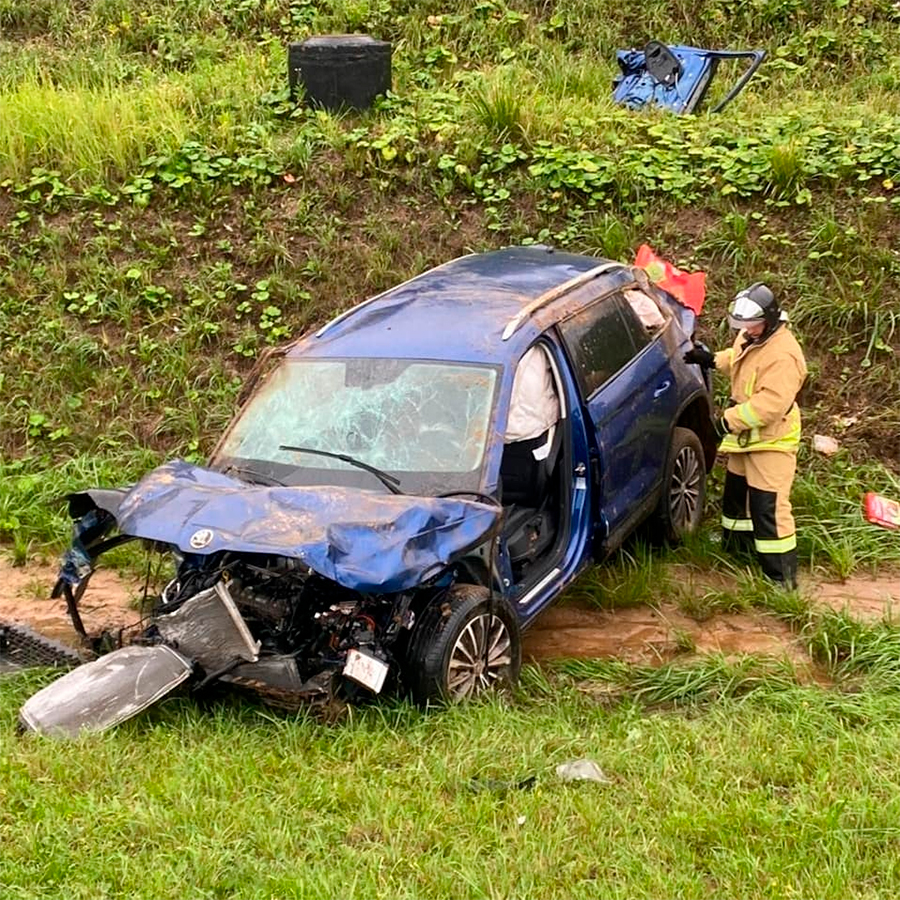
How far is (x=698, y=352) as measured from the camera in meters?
7.03

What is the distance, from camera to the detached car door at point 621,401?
19.2ft

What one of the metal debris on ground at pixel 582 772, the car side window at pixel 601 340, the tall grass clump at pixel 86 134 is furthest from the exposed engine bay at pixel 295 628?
the tall grass clump at pixel 86 134

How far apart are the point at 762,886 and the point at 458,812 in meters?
1.02

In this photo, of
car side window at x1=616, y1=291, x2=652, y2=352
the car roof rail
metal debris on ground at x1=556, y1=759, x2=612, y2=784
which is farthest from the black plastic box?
metal debris on ground at x1=556, y1=759, x2=612, y2=784

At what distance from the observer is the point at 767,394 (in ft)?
20.4

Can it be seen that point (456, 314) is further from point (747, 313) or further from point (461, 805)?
point (461, 805)

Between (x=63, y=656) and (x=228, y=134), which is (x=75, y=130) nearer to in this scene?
(x=228, y=134)

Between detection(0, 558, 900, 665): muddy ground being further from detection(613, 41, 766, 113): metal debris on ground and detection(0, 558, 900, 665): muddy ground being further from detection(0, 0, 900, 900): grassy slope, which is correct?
detection(613, 41, 766, 113): metal debris on ground

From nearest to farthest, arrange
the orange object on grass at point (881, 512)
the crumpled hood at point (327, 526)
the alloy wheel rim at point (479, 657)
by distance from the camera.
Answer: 1. the crumpled hood at point (327, 526)
2. the alloy wheel rim at point (479, 657)
3. the orange object on grass at point (881, 512)

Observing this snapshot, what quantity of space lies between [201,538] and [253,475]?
762 mm

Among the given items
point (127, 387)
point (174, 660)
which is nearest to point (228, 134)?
point (127, 387)

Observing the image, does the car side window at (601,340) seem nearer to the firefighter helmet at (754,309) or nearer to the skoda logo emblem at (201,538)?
the firefighter helmet at (754,309)

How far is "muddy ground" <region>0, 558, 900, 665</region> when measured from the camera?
5.86 meters

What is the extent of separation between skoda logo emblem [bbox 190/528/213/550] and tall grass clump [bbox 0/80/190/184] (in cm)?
579
